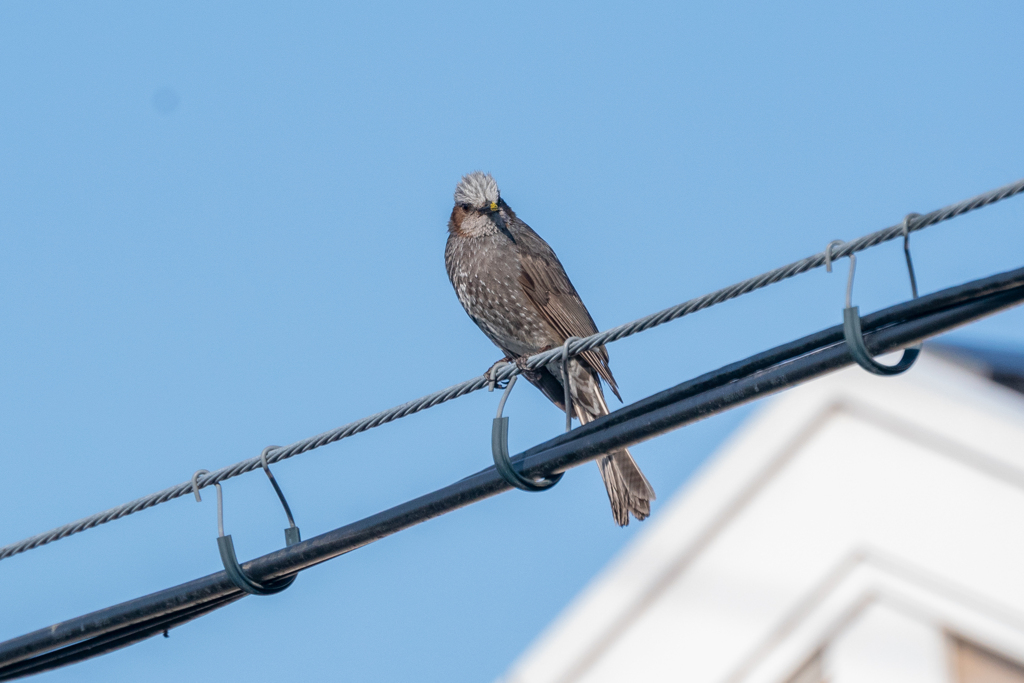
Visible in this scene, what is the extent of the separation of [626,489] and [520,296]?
1.61 metres

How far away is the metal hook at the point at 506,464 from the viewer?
429cm

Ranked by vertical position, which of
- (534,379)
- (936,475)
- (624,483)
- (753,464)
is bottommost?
(936,475)

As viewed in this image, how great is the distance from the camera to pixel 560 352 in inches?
184

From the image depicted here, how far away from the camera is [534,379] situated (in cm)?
735

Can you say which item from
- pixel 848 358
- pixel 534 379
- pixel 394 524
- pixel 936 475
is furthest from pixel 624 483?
pixel 848 358

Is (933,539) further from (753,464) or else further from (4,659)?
(4,659)

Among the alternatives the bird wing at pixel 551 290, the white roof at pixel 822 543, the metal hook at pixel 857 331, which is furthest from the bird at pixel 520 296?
the metal hook at pixel 857 331

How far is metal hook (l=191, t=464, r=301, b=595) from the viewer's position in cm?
455

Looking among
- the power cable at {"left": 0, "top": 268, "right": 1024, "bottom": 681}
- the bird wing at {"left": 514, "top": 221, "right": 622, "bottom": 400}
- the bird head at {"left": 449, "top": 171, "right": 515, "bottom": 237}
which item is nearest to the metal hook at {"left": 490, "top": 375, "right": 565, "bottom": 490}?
the power cable at {"left": 0, "top": 268, "right": 1024, "bottom": 681}

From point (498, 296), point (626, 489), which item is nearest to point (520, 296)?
point (498, 296)

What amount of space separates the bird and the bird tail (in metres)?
0.69

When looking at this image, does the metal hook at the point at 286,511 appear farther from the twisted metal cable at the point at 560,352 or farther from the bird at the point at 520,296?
the bird at the point at 520,296

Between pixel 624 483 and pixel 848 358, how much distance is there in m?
3.17

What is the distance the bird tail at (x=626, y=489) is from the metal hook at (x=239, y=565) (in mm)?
2458
